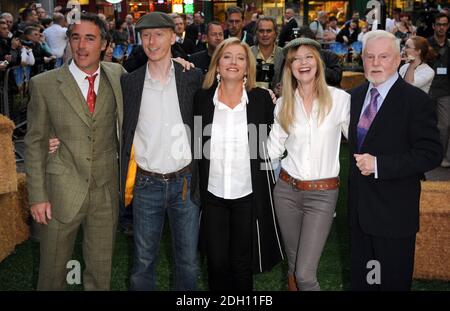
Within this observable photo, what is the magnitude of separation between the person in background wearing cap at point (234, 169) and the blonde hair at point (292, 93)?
7.2 inches

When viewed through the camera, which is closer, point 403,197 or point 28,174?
point 403,197

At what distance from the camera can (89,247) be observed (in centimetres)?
402

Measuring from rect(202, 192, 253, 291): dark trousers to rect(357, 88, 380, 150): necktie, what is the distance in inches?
34.8

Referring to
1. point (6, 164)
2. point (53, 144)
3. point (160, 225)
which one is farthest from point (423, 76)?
point (53, 144)

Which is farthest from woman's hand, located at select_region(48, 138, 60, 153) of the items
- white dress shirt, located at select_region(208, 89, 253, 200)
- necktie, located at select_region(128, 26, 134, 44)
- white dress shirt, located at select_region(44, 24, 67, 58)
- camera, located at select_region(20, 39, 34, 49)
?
necktie, located at select_region(128, 26, 134, 44)

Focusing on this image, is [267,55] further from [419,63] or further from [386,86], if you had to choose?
[386,86]

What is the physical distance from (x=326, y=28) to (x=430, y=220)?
1647cm

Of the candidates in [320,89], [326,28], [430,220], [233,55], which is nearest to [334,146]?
[320,89]

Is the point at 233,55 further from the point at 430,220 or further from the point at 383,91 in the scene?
the point at 430,220

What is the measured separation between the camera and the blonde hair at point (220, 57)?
13.1ft

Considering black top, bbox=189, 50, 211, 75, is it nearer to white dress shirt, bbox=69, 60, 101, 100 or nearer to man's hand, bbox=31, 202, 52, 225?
white dress shirt, bbox=69, 60, 101, 100

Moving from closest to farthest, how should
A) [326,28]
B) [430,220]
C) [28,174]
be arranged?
[28,174] → [430,220] → [326,28]

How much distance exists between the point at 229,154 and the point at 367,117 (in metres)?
0.94
